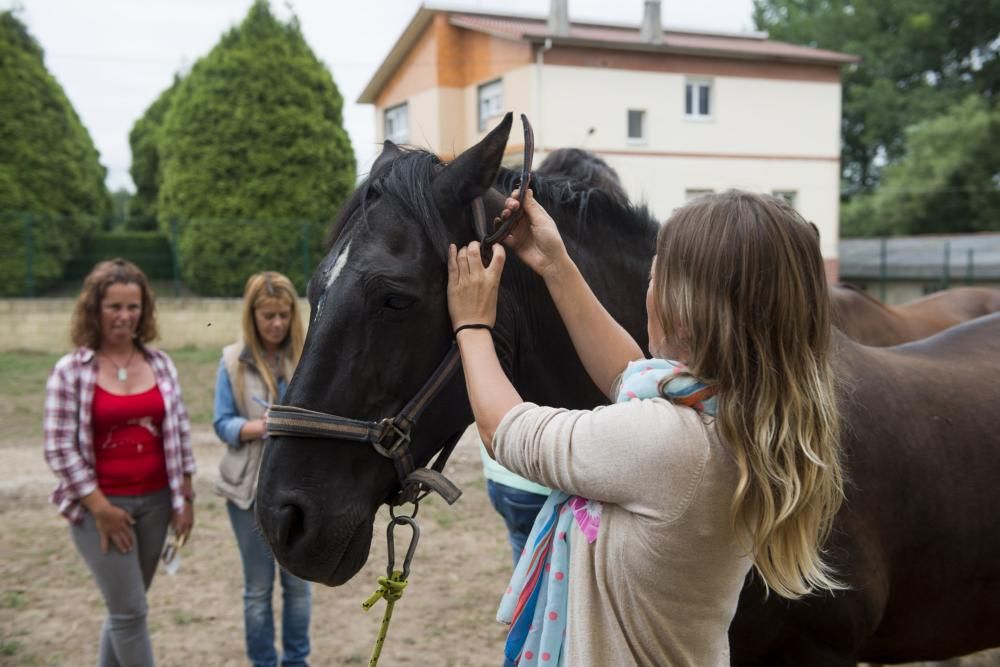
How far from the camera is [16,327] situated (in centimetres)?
1366

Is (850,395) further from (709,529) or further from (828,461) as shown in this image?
(709,529)

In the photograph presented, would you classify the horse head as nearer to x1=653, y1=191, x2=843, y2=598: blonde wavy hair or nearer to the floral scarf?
the floral scarf

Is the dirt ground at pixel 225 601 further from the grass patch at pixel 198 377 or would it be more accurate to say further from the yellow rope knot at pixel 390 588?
the grass patch at pixel 198 377

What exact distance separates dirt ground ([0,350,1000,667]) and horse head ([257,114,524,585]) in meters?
2.57

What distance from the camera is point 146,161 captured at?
25.0m

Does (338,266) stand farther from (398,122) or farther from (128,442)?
(398,122)

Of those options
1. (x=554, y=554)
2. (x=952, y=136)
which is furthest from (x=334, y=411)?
(x=952, y=136)

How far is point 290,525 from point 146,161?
26255 millimetres

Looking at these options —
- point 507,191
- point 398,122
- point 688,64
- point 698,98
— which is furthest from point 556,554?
point 398,122

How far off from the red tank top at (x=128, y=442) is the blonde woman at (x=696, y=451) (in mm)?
2342

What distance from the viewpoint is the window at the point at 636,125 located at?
2122 cm

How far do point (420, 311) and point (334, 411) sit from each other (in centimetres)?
26

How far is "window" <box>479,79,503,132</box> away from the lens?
21.1 meters

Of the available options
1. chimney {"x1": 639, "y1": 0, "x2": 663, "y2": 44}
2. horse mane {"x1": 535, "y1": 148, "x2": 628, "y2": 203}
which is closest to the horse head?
horse mane {"x1": 535, "y1": 148, "x2": 628, "y2": 203}
